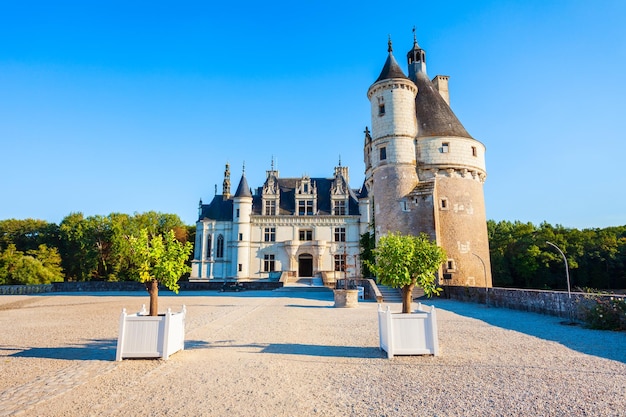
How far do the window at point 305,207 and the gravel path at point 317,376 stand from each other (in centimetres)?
3482

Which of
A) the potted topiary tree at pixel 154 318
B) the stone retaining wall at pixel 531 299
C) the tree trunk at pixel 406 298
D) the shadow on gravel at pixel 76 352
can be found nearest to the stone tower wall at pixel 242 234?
the stone retaining wall at pixel 531 299

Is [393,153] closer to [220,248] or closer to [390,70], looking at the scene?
[390,70]

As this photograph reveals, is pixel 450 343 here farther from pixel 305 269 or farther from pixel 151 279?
pixel 305 269

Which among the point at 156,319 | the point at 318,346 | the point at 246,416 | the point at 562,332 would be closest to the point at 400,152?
the point at 562,332

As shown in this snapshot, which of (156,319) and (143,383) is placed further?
(156,319)

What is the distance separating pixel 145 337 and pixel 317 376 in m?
3.61

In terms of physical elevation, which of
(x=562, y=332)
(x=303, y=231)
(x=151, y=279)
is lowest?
(x=562, y=332)

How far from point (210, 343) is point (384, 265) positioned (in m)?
4.63

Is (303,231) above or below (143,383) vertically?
above

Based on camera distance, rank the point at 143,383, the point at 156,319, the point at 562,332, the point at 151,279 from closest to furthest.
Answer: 1. the point at 143,383
2. the point at 156,319
3. the point at 151,279
4. the point at 562,332

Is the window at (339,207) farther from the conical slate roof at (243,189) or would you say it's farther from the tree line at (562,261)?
the tree line at (562,261)

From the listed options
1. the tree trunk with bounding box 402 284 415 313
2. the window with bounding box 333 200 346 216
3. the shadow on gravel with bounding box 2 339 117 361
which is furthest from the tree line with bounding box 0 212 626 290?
the tree trunk with bounding box 402 284 415 313

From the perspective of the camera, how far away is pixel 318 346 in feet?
29.8

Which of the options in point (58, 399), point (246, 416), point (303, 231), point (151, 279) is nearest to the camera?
point (246, 416)
